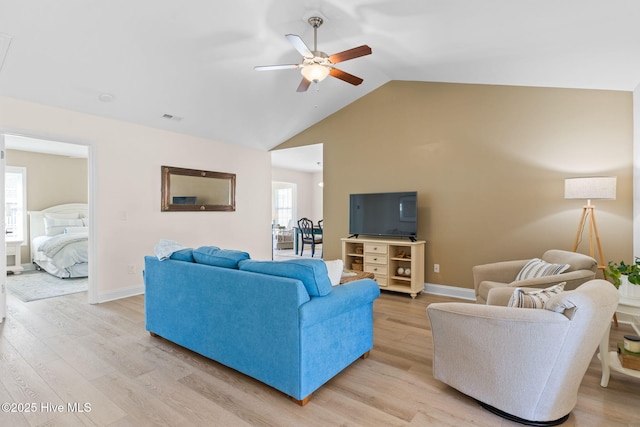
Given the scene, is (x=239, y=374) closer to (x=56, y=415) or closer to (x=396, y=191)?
(x=56, y=415)

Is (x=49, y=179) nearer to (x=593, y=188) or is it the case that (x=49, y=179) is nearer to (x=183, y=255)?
(x=183, y=255)

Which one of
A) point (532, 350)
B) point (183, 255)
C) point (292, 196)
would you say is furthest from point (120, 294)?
point (292, 196)

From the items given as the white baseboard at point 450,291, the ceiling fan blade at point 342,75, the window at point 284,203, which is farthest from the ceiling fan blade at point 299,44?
the window at point 284,203

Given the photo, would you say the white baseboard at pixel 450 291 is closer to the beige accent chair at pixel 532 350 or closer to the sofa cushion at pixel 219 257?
the beige accent chair at pixel 532 350

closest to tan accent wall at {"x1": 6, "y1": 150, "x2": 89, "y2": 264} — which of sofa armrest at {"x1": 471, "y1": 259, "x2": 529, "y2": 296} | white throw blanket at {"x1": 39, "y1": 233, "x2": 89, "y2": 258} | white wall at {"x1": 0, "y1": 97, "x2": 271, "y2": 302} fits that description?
white throw blanket at {"x1": 39, "y1": 233, "x2": 89, "y2": 258}

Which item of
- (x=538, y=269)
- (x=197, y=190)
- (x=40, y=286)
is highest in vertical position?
(x=197, y=190)

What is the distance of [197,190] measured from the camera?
515 centimetres

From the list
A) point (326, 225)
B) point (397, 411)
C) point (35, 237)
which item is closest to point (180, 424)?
point (397, 411)

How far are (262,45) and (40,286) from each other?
16.0ft

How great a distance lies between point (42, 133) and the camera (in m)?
3.56

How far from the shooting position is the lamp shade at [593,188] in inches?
117

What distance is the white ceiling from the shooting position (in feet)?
8.19

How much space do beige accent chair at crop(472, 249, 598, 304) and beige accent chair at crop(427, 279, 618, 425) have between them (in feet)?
2.50

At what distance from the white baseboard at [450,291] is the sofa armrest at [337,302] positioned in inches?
89.8
